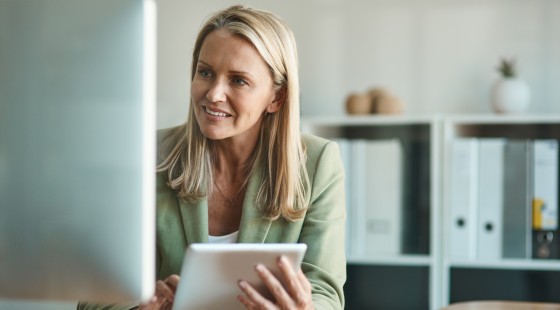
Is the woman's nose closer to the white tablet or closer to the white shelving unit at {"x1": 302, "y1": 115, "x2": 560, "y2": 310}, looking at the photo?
the white tablet

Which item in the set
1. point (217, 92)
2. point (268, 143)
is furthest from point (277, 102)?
point (217, 92)

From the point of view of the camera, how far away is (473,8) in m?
2.98

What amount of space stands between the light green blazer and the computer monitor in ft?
2.13

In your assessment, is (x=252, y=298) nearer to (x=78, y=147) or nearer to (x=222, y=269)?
(x=222, y=269)

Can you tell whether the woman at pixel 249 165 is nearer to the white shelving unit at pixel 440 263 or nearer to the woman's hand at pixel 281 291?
the woman's hand at pixel 281 291

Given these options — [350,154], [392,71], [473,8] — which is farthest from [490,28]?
[350,154]

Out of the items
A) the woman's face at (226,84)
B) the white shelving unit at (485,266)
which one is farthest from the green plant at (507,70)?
the woman's face at (226,84)

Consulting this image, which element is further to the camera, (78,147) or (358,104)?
(358,104)

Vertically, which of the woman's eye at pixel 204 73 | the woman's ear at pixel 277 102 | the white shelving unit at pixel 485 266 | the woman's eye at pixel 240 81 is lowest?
the white shelving unit at pixel 485 266

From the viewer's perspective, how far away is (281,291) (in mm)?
1068

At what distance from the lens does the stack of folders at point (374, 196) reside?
282 centimetres

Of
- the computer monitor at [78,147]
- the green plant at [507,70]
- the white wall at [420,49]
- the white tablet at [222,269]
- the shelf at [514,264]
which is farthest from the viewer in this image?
the white wall at [420,49]

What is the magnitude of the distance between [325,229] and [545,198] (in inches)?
60.6

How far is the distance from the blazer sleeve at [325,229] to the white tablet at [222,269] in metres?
0.24
